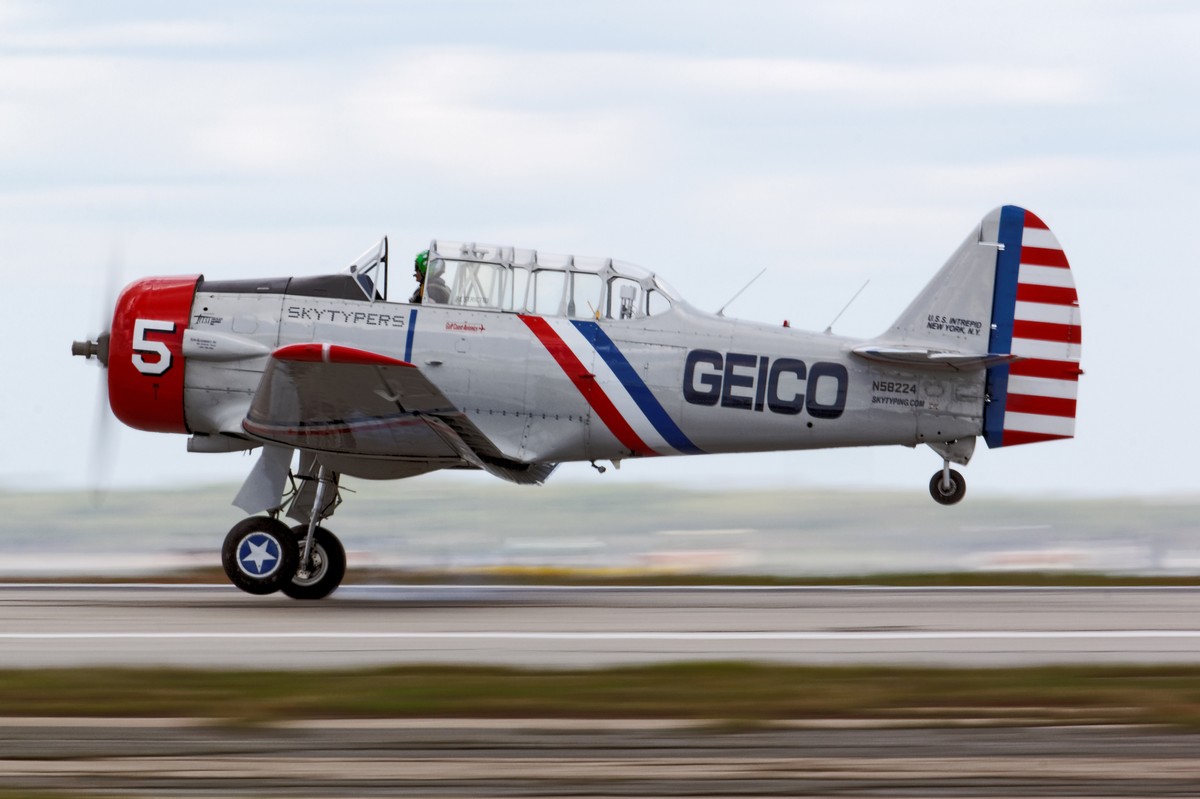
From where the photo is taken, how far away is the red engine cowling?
13.1 meters

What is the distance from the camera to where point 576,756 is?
670 cm

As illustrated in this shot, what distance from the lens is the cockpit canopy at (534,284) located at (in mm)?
13484

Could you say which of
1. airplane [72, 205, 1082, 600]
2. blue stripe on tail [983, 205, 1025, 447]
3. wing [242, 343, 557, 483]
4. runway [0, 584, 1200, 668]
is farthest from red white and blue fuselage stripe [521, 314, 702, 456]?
blue stripe on tail [983, 205, 1025, 447]

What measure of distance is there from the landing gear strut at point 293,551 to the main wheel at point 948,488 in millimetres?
5541

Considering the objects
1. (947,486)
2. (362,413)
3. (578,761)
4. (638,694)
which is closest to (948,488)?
(947,486)

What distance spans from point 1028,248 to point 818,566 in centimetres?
540

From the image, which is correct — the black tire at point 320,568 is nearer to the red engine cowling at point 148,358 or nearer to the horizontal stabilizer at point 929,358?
the red engine cowling at point 148,358

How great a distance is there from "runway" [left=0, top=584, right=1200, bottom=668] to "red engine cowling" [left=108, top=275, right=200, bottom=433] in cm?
174

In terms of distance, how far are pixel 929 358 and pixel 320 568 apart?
229 inches

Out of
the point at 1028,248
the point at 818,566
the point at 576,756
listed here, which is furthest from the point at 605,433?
the point at 576,756

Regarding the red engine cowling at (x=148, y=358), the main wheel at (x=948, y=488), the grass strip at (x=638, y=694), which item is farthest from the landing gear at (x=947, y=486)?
the red engine cowling at (x=148, y=358)

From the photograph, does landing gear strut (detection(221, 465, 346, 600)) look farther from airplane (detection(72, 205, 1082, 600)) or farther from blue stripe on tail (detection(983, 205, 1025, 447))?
blue stripe on tail (detection(983, 205, 1025, 447))

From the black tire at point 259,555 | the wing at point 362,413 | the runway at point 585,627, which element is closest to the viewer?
the runway at point 585,627

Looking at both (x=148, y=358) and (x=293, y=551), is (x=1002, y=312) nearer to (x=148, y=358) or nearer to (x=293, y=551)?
(x=293, y=551)
